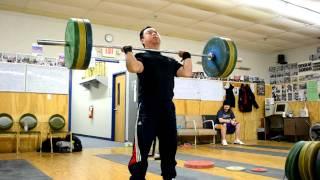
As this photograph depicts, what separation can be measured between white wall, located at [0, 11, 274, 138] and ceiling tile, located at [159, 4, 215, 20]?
5.01 ft

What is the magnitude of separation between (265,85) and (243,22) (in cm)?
265

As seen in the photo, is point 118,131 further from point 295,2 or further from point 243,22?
point 295,2

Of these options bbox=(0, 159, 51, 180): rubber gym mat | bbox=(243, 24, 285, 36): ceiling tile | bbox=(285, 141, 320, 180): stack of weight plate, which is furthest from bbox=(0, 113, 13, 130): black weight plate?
bbox=(243, 24, 285, 36): ceiling tile

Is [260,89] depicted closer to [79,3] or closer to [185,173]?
[79,3]

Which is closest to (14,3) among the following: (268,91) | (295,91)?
(268,91)

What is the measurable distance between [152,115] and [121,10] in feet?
15.4

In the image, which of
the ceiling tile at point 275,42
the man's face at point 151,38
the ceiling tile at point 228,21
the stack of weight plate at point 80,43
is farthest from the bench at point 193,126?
the man's face at point 151,38

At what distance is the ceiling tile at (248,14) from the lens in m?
6.54

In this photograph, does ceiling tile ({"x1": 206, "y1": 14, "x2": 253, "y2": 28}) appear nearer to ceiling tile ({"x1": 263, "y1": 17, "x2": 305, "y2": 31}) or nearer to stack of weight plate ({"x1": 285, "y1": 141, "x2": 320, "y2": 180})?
ceiling tile ({"x1": 263, "y1": 17, "x2": 305, "y2": 31})

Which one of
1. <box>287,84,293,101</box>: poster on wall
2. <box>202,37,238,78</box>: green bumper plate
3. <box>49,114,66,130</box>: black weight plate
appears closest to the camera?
<box>202,37,238,78</box>: green bumper plate

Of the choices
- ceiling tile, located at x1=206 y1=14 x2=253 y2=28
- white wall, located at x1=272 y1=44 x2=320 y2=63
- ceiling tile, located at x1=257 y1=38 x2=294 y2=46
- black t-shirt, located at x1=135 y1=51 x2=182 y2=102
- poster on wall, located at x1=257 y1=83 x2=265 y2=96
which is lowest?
black t-shirt, located at x1=135 y1=51 x2=182 y2=102

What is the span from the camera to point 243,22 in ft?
24.1

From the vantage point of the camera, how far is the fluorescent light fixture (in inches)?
240

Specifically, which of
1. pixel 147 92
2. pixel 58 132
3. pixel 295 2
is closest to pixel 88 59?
pixel 147 92
